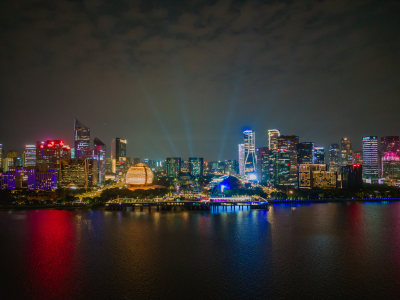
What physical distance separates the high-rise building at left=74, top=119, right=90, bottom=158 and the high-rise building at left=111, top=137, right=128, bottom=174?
1126 inches

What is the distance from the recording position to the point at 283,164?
105 metres

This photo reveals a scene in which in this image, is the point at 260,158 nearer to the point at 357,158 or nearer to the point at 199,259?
Result: the point at 357,158

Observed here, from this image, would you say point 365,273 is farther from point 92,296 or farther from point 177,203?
point 177,203

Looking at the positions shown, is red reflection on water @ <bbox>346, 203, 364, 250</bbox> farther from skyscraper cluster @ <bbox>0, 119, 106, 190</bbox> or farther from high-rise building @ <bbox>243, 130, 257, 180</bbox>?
high-rise building @ <bbox>243, 130, 257, 180</bbox>

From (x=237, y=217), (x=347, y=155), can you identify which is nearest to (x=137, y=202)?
(x=237, y=217)

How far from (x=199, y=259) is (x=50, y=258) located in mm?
11684

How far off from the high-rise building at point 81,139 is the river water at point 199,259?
264 feet

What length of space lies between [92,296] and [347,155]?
148 meters

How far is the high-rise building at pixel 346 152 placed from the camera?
14388 cm

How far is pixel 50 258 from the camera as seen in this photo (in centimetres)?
2406

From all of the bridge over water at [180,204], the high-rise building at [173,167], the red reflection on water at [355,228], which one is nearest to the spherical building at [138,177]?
the bridge over water at [180,204]

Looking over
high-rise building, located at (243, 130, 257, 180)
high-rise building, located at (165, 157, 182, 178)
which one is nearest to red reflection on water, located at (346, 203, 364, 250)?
high-rise building, located at (243, 130, 257, 180)

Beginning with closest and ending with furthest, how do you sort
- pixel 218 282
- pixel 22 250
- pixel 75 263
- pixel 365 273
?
pixel 218 282, pixel 365 273, pixel 75 263, pixel 22 250

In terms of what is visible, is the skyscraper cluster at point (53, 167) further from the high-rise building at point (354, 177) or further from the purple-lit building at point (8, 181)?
the high-rise building at point (354, 177)
